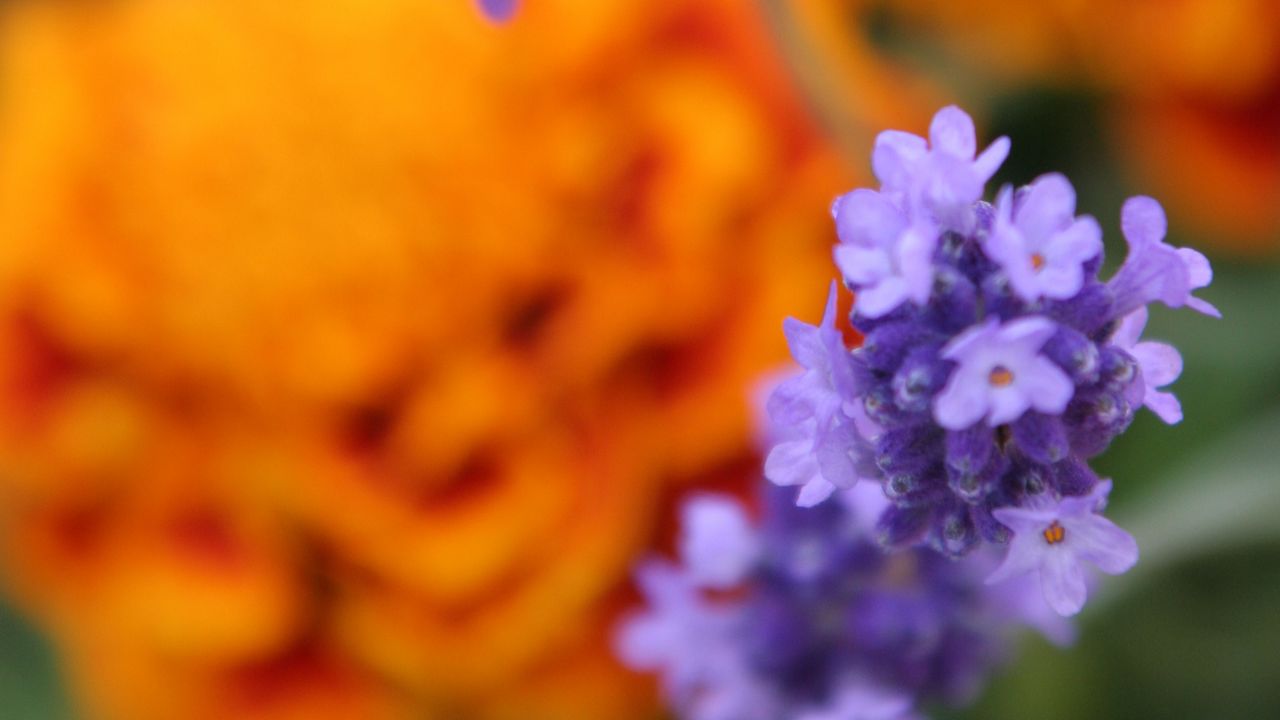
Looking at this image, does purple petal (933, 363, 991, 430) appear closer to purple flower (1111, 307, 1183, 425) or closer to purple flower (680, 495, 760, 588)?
purple flower (1111, 307, 1183, 425)

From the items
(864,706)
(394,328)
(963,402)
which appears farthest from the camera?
(394,328)

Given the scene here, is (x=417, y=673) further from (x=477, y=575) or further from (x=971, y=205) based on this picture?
(x=971, y=205)

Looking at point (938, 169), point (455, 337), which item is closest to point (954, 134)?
point (938, 169)

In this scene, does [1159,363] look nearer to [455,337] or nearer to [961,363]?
[961,363]

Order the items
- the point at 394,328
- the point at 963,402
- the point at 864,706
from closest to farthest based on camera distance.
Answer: the point at 963,402 → the point at 864,706 → the point at 394,328

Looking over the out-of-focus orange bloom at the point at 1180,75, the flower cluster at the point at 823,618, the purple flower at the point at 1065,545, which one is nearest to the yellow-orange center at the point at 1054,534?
the purple flower at the point at 1065,545

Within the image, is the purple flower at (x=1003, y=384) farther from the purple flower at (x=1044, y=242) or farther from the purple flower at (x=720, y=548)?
the purple flower at (x=720, y=548)
